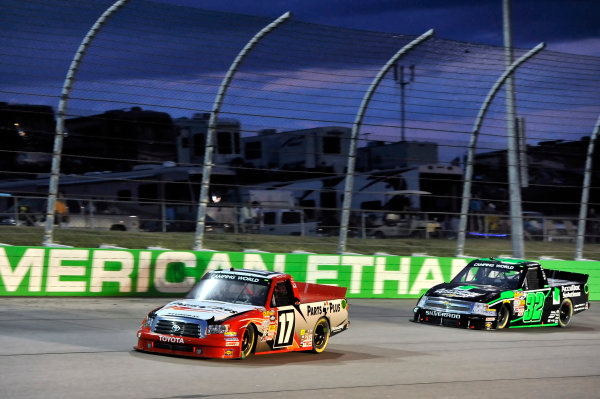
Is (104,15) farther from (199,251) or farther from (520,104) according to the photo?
(520,104)

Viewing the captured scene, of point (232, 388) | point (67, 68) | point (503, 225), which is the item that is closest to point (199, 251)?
point (67, 68)

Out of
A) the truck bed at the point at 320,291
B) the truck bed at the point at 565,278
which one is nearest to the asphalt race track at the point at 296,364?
the truck bed at the point at 320,291

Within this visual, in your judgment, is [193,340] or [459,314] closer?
[193,340]

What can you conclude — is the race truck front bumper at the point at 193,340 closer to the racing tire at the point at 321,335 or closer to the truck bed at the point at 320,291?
the racing tire at the point at 321,335

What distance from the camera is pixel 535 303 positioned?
1619 centimetres

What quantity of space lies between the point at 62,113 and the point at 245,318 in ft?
23.4

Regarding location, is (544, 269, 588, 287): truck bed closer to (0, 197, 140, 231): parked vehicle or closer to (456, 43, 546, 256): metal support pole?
(456, 43, 546, 256): metal support pole

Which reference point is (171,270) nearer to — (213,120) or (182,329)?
(213,120)

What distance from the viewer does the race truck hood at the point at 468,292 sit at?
1515cm

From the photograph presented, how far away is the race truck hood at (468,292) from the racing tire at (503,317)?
1.06 ft

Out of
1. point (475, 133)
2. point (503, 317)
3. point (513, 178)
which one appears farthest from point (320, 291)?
point (513, 178)

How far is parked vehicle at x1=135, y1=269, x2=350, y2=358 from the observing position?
980 cm

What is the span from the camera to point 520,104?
20500 mm

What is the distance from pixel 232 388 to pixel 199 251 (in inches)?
363
